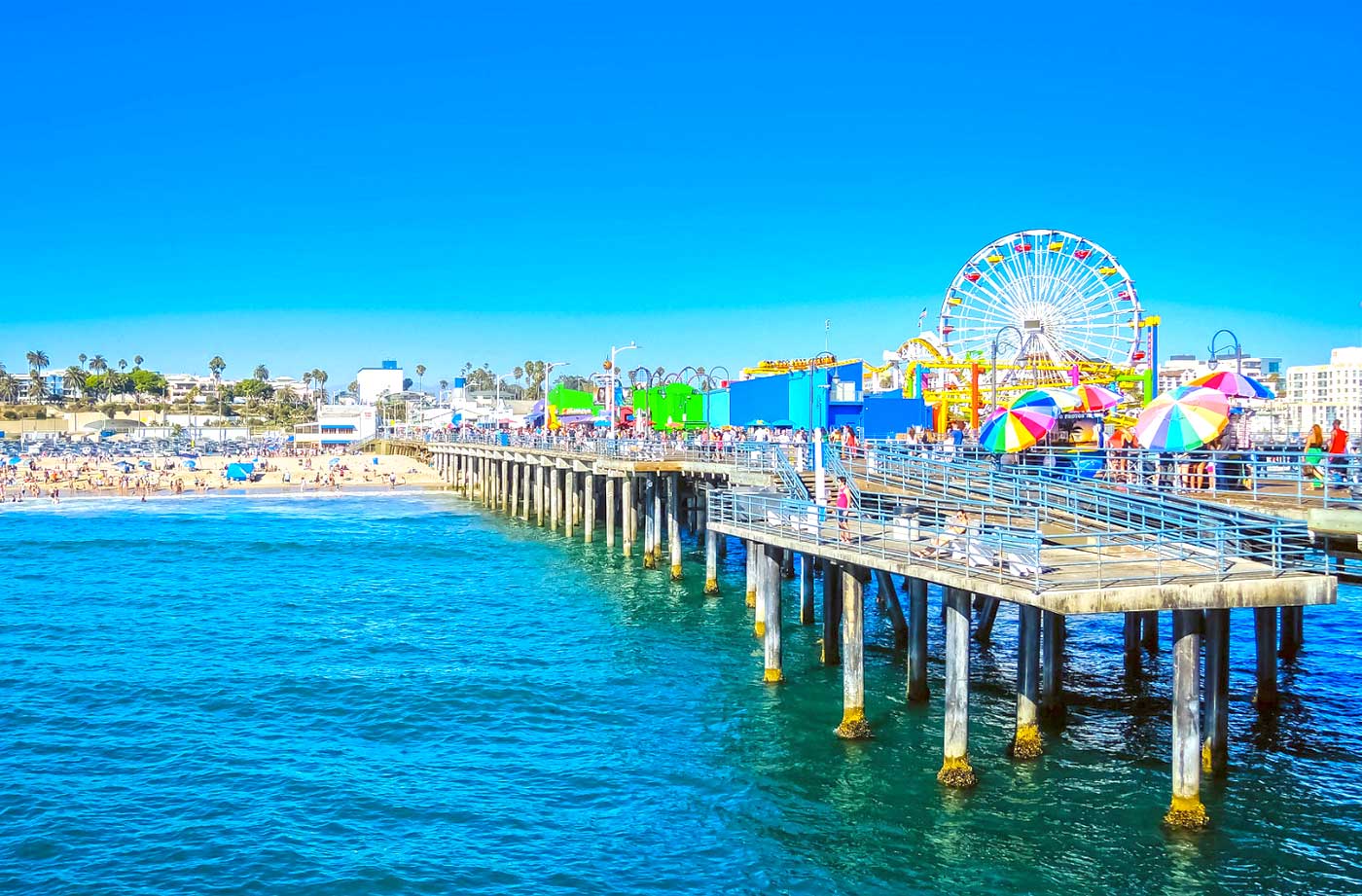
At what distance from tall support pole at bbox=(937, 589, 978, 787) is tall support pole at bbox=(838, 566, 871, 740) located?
73.5 inches

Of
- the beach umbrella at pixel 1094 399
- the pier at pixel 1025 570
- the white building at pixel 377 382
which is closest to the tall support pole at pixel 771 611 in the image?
the pier at pixel 1025 570

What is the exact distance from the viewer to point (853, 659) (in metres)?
16.3

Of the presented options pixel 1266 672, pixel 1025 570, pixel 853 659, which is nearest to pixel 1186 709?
pixel 1025 570

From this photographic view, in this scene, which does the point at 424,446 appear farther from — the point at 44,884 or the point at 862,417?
the point at 44,884

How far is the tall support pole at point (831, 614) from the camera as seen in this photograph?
2108 centimetres

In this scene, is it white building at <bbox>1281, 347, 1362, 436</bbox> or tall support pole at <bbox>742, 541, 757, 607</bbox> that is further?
white building at <bbox>1281, 347, 1362, 436</bbox>

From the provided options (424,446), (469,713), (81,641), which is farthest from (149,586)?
(424,446)

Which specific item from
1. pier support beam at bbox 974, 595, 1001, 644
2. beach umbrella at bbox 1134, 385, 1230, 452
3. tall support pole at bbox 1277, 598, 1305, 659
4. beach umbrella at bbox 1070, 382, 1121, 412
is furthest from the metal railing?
tall support pole at bbox 1277, 598, 1305, 659

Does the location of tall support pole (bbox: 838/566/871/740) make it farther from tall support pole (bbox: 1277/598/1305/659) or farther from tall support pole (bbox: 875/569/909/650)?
tall support pole (bbox: 1277/598/1305/659)

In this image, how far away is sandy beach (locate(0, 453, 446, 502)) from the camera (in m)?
74.5

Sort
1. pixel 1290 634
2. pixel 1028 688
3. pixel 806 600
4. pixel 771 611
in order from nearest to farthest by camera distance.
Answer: pixel 1028 688 < pixel 771 611 < pixel 1290 634 < pixel 806 600

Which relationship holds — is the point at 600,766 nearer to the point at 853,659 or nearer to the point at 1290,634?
the point at 853,659

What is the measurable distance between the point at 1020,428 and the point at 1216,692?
8.07 meters

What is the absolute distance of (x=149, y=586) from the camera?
113 ft
